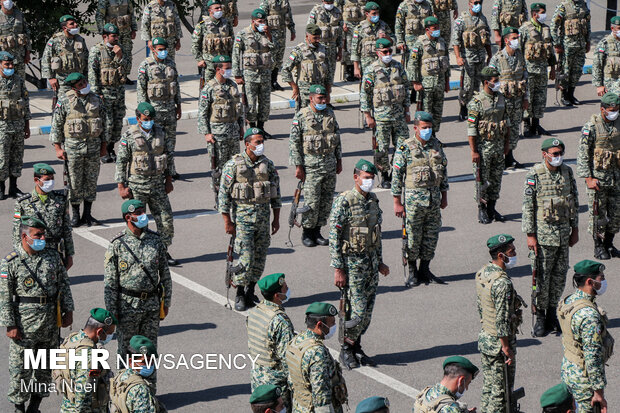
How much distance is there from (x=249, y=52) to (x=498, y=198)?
6032mm

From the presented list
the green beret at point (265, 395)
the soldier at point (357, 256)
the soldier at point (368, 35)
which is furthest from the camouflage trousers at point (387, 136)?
the green beret at point (265, 395)

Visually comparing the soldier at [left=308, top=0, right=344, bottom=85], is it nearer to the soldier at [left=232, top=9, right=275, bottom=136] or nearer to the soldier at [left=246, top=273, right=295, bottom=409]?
the soldier at [left=232, top=9, right=275, bottom=136]

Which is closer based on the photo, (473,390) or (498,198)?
(473,390)

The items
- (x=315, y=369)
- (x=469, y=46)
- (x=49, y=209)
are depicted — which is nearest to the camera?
(x=315, y=369)

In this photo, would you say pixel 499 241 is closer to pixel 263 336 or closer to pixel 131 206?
pixel 263 336

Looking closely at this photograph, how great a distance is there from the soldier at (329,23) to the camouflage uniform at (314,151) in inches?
268

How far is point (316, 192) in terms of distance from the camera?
1725cm

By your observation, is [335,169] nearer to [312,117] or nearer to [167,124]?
[312,117]

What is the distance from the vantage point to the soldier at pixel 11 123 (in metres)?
19.2

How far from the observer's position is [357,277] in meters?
13.5

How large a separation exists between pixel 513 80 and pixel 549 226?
606cm

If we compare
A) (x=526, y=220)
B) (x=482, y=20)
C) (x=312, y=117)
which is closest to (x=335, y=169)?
(x=312, y=117)

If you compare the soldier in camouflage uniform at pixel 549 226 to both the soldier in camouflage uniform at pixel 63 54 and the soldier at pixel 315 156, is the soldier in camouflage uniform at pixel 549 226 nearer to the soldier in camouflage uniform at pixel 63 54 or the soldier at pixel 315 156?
the soldier at pixel 315 156

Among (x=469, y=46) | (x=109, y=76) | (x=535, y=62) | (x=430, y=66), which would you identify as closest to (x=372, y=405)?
(x=430, y=66)
